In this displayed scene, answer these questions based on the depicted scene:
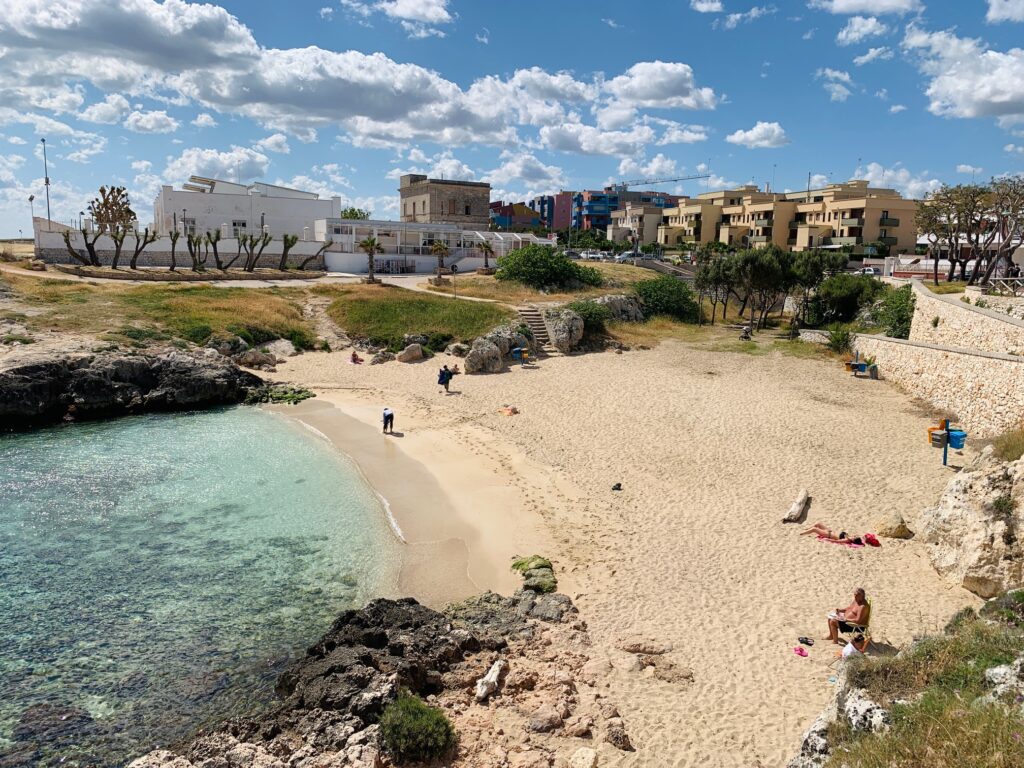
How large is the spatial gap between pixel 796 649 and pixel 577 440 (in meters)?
12.8

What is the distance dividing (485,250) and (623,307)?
24.7m

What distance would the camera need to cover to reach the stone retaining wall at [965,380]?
22527 mm

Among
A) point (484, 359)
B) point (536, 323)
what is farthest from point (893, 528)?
point (536, 323)

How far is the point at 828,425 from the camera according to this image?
2553 cm

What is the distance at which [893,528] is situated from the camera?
16344 mm

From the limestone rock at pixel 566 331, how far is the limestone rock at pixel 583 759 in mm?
31048

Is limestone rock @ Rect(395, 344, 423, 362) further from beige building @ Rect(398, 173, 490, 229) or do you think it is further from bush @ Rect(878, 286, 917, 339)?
beige building @ Rect(398, 173, 490, 229)

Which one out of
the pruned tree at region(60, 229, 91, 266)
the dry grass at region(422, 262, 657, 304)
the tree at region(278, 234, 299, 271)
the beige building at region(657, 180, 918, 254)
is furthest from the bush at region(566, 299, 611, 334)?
the beige building at region(657, 180, 918, 254)

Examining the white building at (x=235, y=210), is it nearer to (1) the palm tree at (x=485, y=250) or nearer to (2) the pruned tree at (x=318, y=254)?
(2) the pruned tree at (x=318, y=254)

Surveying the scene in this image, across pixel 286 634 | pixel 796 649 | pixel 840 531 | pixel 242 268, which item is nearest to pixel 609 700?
pixel 796 649

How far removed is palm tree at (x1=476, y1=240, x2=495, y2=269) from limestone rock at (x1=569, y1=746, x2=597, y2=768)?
58553mm

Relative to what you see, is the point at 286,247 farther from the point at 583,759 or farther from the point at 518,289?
the point at 583,759

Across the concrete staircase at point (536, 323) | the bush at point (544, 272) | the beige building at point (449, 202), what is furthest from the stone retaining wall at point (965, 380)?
the beige building at point (449, 202)

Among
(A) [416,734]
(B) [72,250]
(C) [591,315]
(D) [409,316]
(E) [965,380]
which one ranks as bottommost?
(A) [416,734]
